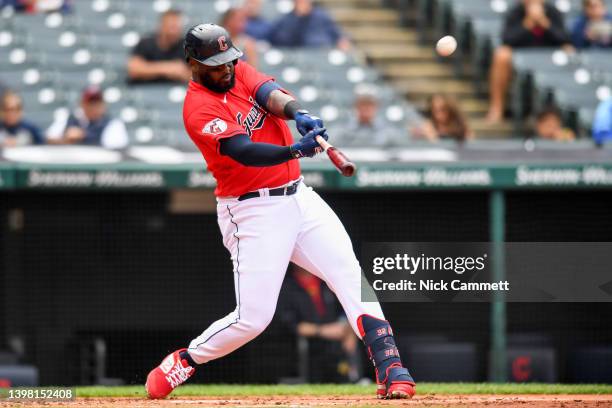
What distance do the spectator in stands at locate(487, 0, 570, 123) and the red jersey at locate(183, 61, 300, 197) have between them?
5.48 meters

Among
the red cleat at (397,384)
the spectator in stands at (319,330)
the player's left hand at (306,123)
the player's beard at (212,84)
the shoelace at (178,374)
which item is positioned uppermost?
the player's beard at (212,84)

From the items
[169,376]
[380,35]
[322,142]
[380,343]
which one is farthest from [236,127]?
[380,35]

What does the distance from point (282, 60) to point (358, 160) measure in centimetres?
284

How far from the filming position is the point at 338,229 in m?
6.29

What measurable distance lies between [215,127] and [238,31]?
563 cm

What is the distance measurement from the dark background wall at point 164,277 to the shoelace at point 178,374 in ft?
8.75

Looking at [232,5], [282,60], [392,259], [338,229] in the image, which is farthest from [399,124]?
[338,229]

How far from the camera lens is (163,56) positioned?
440 inches

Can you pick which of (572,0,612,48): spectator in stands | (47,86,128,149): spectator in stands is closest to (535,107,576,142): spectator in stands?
(572,0,612,48): spectator in stands

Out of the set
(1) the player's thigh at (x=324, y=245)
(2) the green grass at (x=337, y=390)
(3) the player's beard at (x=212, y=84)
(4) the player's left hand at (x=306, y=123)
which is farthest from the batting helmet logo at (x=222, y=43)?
(2) the green grass at (x=337, y=390)

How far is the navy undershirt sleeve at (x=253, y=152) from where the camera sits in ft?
19.2

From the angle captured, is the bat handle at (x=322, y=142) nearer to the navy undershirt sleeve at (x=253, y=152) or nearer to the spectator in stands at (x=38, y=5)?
the navy undershirt sleeve at (x=253, y=152)

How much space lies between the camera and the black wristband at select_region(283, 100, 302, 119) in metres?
5.95

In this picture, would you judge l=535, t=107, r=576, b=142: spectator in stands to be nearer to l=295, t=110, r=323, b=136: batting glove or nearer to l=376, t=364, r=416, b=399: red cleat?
l=376, t=364, r=416, b=399: red cleat
